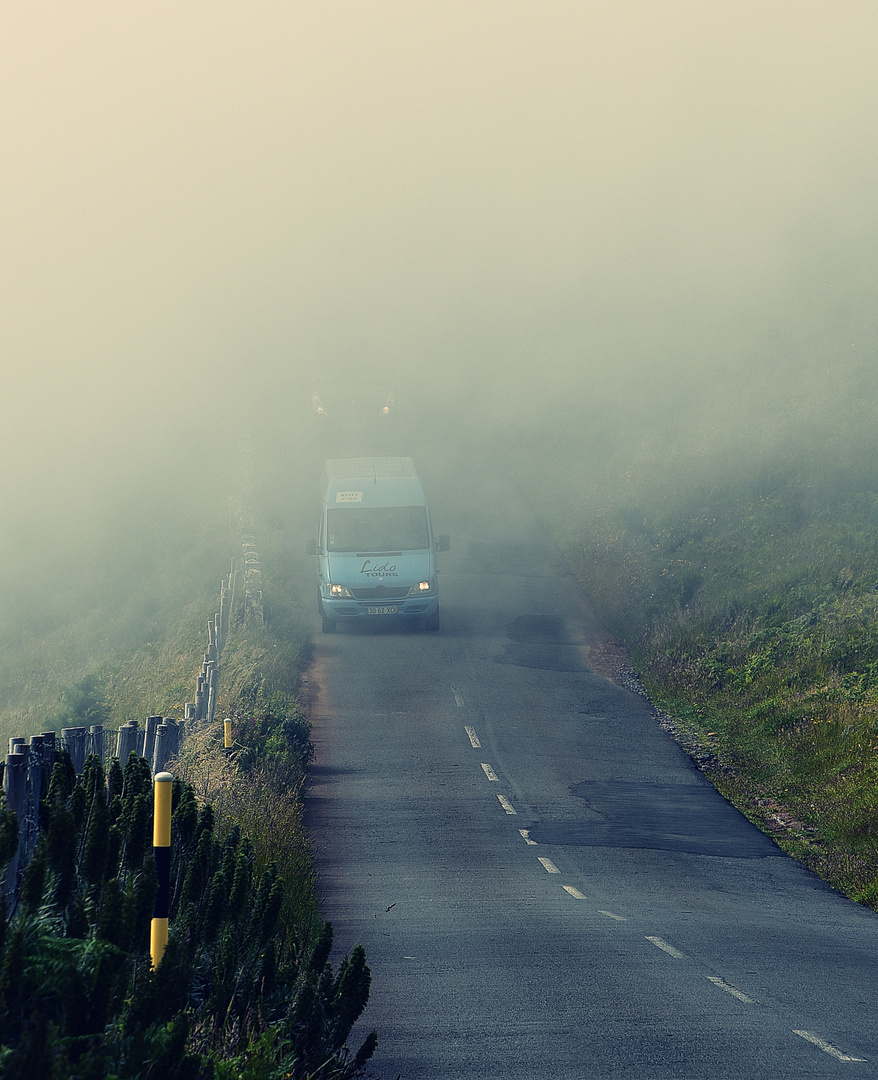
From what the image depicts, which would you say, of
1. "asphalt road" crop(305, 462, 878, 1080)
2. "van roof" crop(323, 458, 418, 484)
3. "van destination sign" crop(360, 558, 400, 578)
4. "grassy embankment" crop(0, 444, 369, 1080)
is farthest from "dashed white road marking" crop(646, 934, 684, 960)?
"van roof" crop(323, 458, 418, 484)

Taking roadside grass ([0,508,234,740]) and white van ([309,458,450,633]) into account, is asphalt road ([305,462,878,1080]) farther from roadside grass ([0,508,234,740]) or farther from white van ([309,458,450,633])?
roadside grass ([0,508,234,740])

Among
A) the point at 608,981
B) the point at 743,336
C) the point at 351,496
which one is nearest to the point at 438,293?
the point at 743,336

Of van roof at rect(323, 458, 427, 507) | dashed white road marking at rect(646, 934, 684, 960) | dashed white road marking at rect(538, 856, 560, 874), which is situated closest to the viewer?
dashed white road marking at rect(646, 934, 684, 960)

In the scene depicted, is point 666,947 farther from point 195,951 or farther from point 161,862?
point 161,862

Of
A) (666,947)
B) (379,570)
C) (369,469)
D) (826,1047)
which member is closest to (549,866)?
(666,947)

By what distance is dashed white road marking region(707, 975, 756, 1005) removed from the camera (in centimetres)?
784

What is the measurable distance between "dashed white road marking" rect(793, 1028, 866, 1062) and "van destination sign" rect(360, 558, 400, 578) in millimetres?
15842

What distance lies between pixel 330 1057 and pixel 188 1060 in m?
1.25

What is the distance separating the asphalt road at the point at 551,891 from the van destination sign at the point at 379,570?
150 centimetres

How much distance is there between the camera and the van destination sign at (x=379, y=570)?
2255 centimetres

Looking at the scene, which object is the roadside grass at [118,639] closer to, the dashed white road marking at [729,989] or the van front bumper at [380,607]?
the van front bumper at [380,607]

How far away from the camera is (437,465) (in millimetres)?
44656

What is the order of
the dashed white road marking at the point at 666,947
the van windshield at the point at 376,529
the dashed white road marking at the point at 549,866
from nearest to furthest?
the dashed white road marking at the point at 666,947 < the dashed white road marking at the point at 549,866 < the van windshield at the point at 376,529

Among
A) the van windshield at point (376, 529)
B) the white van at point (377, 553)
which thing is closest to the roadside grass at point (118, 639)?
the white van at point (377, 553)
